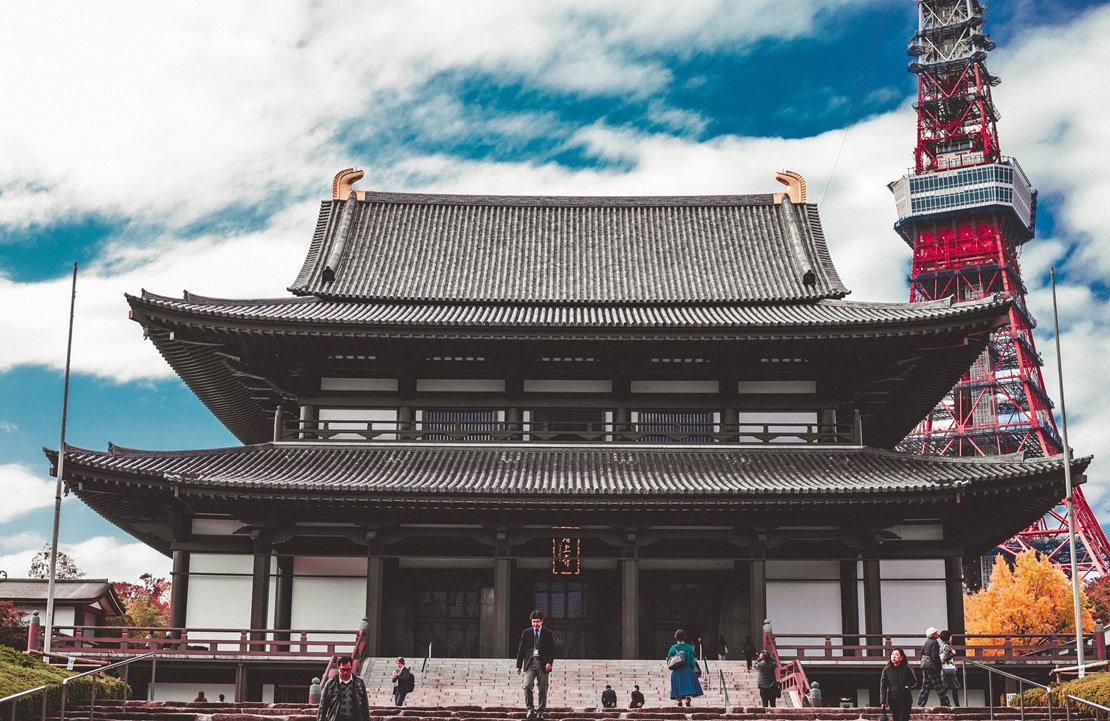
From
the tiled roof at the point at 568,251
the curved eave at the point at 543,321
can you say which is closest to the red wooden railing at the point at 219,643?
the curved eave at the point at 543,321

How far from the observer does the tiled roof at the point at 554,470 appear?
27.5 metres

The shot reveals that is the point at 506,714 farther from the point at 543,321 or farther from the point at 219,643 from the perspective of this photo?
the point at 543,321

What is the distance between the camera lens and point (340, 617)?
2950 centimetres

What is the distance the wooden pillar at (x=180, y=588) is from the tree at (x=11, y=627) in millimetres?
14503

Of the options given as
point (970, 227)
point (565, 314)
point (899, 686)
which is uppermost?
point (970, 227)

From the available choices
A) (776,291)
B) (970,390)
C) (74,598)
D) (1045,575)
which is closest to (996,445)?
(970,390)

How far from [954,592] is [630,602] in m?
8.49

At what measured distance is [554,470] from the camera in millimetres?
29703

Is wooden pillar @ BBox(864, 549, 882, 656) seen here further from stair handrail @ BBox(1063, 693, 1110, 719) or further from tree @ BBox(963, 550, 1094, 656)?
tree @ BBox(963, 550, 1094, 656)

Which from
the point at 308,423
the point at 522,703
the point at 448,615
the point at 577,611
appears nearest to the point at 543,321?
the point at 308,423

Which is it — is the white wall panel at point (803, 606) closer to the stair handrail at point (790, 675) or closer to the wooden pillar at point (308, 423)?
the stair handrail at point (790, 675)

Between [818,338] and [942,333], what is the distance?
10.6 ft

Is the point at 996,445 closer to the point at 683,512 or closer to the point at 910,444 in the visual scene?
the point at 910,444

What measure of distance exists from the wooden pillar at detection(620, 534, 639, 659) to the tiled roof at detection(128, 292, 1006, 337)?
5.94 m
